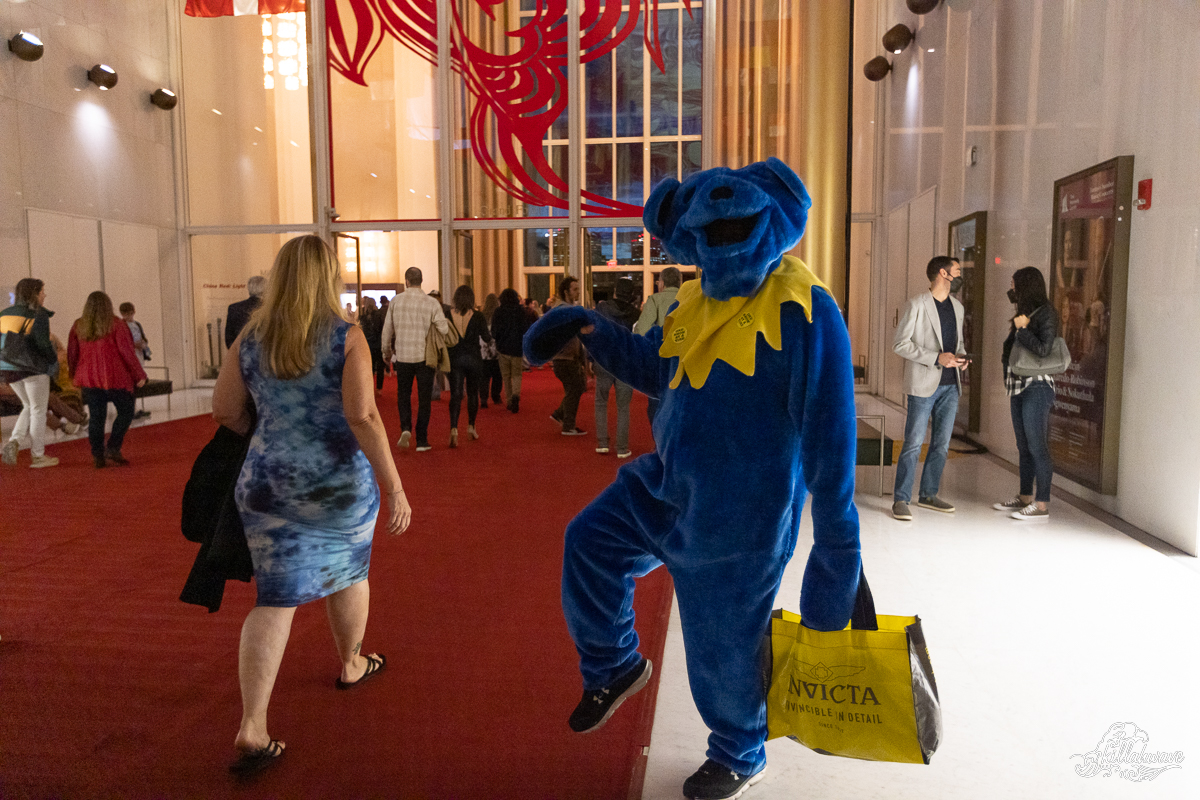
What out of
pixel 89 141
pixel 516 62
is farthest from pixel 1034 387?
pixel 89 141

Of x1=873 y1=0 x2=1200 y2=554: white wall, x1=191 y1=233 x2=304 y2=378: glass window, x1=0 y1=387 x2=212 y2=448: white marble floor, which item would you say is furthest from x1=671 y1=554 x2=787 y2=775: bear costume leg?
x1=191 y1=233 x2=304 y2=378: glass window

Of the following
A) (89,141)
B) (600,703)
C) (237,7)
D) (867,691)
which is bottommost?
(600,703)

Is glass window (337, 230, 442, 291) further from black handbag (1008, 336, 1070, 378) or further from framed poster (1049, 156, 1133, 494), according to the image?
black handbag (1008, 336, 1070, 378)

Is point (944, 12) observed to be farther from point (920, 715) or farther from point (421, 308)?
point (920, 715)

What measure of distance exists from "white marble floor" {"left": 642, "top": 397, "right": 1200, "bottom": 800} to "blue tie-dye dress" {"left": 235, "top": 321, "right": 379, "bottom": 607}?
3.59 feet

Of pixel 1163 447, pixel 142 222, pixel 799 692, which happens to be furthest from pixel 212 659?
pixel 142 222

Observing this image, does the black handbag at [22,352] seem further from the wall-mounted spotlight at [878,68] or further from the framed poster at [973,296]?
the wall-mounted spotlight at [878,68]

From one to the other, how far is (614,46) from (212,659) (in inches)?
444

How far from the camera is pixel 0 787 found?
2080mm

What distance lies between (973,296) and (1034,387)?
2.60m

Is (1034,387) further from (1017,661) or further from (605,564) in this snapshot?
(605,564)

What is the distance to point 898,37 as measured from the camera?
9391 mm

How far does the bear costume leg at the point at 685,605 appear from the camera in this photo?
175cm

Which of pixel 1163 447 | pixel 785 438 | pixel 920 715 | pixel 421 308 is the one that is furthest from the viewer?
pixel 421 308
